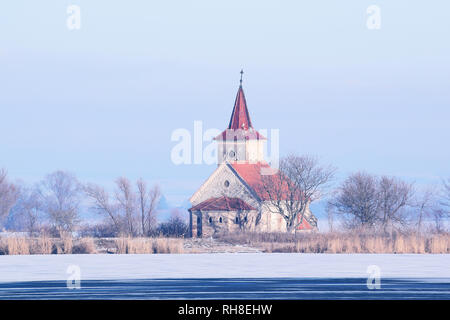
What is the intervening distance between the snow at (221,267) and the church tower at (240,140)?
6024 cm

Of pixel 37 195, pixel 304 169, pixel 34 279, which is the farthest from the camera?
pixel 37 195

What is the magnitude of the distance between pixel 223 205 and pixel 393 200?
1744 cm

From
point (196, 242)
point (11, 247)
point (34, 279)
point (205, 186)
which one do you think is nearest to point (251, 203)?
point (205, 186)

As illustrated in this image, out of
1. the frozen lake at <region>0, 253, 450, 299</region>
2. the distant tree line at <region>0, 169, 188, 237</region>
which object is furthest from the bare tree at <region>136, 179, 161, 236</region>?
the frozen lake at <region>0, 253, 450, 299</region>

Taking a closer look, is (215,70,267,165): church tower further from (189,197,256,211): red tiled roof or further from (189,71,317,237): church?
(189,197,256,211): red tiled roof

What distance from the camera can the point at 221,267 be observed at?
2931cm

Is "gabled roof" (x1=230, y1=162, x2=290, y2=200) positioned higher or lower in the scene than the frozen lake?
higher

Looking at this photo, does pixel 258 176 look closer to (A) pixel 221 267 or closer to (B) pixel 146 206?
(B) pixel 146 206

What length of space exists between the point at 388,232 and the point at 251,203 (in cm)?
3552

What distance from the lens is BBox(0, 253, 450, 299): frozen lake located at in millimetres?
20484

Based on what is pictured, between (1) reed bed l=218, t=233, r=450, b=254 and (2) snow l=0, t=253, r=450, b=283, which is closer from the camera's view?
(2) snow l=0, t=253, r=450, b=283

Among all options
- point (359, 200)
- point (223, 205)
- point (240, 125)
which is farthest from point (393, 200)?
point (240, 125)
